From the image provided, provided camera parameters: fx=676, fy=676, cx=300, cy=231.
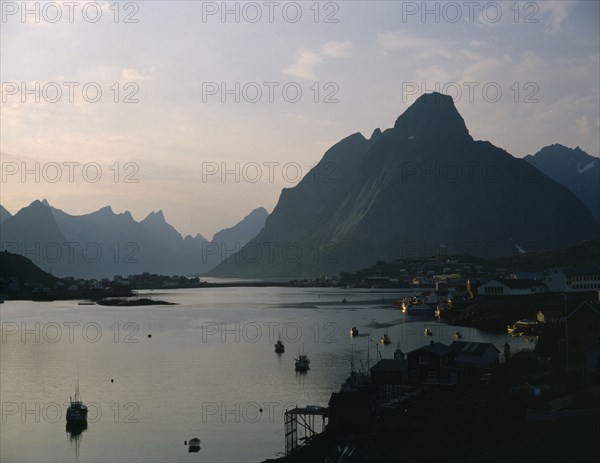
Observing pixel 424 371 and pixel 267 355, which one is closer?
pixel 424 371

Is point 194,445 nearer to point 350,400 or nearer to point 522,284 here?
point 350,400

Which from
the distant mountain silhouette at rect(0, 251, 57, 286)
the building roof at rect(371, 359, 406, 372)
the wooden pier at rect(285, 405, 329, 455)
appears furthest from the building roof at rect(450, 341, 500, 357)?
the distant mountain silhouette at rect(0, 251, 57, 286)

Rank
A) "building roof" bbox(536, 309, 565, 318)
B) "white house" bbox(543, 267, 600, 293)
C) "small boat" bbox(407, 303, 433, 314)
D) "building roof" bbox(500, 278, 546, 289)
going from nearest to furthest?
"building roof" bbox(536, 309, 565, 318), "white house" bbox(543, 267, 600, 293), "building roof" bbox(500, 278, 546, 289), "small boat" bbox(407, 303, 433, 314)

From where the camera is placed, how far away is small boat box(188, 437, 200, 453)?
3225 cm

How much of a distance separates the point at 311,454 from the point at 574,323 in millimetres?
20989

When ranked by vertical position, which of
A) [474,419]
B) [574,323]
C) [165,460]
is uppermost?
[574,323]

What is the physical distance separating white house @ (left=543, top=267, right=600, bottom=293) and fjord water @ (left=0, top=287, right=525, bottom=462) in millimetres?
19261

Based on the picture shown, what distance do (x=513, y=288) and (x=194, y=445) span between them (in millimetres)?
74344

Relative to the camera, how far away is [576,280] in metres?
94.2

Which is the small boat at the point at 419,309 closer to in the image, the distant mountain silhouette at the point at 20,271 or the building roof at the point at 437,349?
the building roof at the point at 437,349

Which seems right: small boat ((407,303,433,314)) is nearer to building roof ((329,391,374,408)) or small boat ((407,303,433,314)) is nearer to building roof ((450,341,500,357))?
building roof ((450,341,500,357))

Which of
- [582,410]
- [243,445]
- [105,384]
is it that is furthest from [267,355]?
[582,410]

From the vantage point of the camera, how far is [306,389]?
44875mm

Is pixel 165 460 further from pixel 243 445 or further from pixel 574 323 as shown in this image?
pixel 574 323
